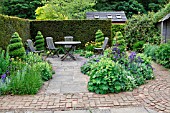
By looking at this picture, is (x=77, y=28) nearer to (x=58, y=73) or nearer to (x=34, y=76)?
(x=58, y=73)

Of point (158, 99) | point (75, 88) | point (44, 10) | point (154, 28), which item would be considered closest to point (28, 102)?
point (75, 88)

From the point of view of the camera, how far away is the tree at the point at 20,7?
23.3 meters

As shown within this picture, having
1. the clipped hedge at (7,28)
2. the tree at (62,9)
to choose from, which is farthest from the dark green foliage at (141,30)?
the tree at (62,9)

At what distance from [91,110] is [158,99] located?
1.37 metres

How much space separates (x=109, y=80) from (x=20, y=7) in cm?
2193

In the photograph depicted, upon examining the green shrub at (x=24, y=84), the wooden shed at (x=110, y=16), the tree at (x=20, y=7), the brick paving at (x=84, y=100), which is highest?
the tree at (x=20, y=7)

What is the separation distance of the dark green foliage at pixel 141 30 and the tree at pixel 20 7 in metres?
14.3

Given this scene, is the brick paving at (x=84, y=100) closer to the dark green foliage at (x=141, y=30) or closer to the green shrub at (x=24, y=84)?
the green shrub at (x=24, y=84)

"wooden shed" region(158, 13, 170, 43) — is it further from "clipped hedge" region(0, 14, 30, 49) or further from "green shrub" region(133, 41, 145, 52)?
"clipped hedge" region(0, 14, 30, 49)

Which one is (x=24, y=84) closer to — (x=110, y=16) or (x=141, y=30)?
(x=141, y=30)

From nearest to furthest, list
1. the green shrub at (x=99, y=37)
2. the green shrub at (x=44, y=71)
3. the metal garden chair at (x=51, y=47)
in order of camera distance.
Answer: the green shrub at (x=44, y=71), the metal garden chair at (x=51, y=47), the green shrub at (x=99, y=37)

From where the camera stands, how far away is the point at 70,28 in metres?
12.0

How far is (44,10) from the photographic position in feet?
62.0

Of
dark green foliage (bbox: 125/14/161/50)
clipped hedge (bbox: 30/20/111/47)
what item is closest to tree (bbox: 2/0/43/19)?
clipped hedge (bbox: 30/20/111/47)
